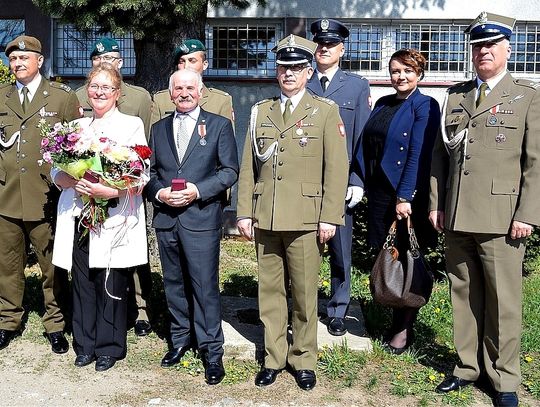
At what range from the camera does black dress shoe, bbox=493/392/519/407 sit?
4.05 meters

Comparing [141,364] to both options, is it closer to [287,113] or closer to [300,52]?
[287,113]

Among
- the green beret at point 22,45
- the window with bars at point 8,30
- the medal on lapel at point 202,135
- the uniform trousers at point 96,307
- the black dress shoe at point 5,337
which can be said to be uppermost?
the window with bars at point 8,30

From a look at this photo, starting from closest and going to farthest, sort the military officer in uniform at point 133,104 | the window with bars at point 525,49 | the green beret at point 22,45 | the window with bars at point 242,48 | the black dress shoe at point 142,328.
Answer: the green beret at point 22,45 → the military officer in uniform at point 133,104 → the black dress shoe at point 142,328 → the window with bars at point 525,49 → the window with bars at point 242,48

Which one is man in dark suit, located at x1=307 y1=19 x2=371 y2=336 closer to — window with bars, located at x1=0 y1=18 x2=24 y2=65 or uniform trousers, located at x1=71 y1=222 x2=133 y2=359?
uniform trousers, located at x1=71 y1=222 x2=133 y2=359

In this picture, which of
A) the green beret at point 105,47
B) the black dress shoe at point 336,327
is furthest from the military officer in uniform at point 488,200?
the green beret at point 105,47

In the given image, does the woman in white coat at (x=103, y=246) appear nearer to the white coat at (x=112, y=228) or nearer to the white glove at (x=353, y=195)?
the white coat at (x=112, y=228)

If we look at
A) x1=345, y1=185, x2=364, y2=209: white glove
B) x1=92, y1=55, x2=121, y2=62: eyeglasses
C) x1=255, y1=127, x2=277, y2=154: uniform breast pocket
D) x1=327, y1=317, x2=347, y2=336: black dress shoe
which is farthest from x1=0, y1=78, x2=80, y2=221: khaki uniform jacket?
x1=327, y1=317, x2=347, y2=336: black dress shoe

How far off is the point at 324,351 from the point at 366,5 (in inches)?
213

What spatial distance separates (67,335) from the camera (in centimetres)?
525

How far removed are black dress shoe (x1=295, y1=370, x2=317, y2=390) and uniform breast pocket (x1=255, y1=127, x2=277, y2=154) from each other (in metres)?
1.43

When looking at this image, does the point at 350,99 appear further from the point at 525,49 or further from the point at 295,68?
the point at 525,49

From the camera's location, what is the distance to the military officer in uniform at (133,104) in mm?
5109

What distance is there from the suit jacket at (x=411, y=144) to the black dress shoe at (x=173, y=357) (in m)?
1.82

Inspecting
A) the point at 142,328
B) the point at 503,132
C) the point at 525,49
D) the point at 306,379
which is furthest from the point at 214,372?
the point at 525,49
